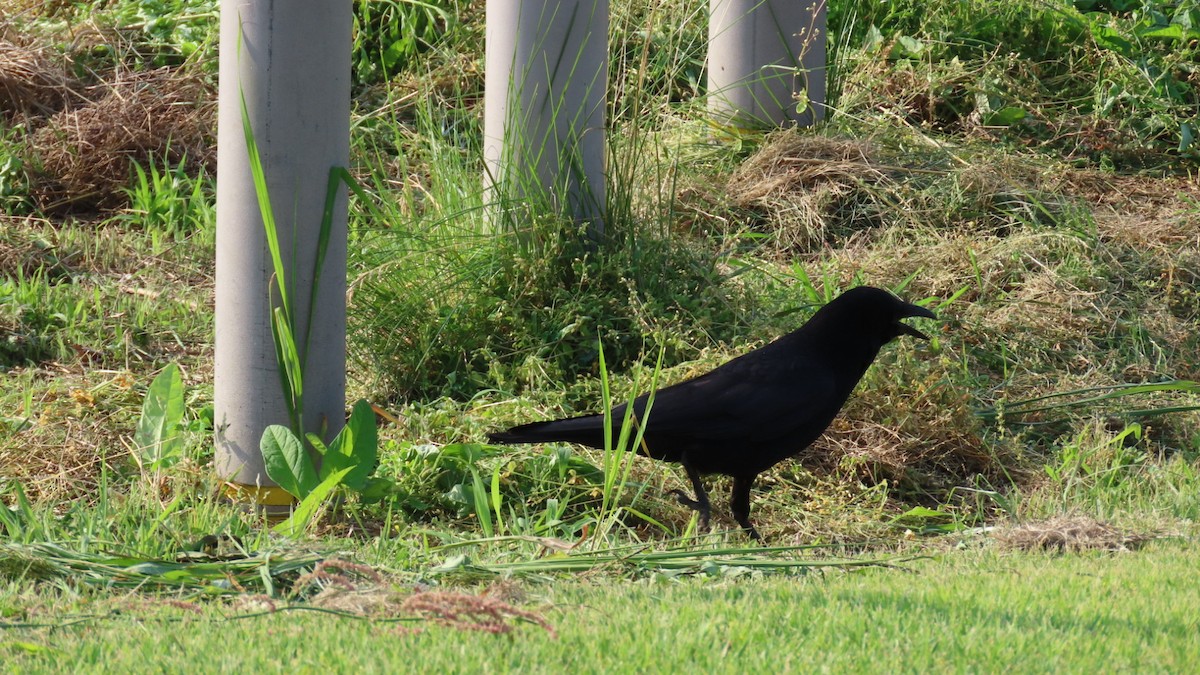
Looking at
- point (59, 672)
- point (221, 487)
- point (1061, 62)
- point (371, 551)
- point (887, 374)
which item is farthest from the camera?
point (1061, 62)

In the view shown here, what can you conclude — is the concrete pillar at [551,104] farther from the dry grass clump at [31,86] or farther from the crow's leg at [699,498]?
the dry grass clump at [31,86]

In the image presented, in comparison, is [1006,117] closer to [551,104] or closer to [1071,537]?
[551,104]

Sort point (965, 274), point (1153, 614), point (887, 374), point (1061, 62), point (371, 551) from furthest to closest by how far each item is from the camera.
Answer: point (1061, 62)
point (965, 274)
point (887, 374)
point (371, 551)
point (1153, 614)

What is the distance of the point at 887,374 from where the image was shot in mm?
4973

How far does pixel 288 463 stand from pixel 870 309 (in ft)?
6.25

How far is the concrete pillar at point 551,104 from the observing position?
5.34 metres

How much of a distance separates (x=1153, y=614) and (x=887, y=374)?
2.09 meters

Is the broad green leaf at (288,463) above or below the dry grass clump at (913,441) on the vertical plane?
above

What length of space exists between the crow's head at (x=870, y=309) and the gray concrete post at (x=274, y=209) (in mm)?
1596

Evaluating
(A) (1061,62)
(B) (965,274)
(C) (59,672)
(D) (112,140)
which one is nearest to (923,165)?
(B) (965,274)

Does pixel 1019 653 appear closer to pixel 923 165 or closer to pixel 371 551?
pixel 371 551

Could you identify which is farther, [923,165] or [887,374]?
[923,165]

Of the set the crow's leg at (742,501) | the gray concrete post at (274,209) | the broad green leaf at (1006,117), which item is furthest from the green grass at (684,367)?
the gray concrete post at (274,209)

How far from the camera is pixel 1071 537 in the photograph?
3869 millimetres
